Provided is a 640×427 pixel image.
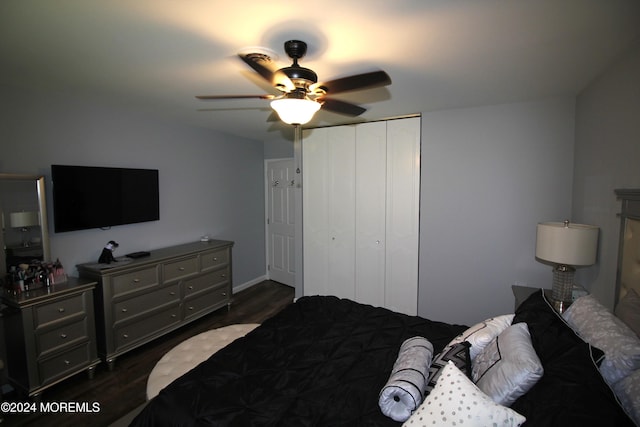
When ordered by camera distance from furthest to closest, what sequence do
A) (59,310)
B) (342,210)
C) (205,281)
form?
(342,210) → (205,281) → (59,310)

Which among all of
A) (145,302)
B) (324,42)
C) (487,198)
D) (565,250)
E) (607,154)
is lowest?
(145,302)

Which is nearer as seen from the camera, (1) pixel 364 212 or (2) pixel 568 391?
(2) pixel 568 391

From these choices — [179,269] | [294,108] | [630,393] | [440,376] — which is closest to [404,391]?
[440,376]

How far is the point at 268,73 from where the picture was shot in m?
1.56

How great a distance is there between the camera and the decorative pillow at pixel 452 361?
1.39 meters

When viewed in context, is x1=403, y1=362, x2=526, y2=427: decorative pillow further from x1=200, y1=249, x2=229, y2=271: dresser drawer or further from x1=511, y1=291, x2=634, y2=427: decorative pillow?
x1=200, y1=249, x2=229, y2=271: dresser drawer

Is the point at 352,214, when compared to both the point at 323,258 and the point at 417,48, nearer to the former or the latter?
the point at 323,258

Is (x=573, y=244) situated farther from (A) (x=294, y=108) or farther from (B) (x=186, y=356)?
(B) (x=186, y=356)

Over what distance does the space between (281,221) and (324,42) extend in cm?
366

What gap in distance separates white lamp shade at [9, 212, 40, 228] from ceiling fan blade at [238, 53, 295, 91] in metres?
2.29

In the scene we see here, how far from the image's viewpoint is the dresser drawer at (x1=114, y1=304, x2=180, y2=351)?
9.14ft

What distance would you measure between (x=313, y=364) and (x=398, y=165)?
2.42m

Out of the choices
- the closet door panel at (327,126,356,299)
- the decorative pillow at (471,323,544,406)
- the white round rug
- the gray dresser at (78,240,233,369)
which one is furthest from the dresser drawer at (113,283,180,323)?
the decorative pillow at (471,323,544,406)

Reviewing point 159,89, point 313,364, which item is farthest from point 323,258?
point 159,89
